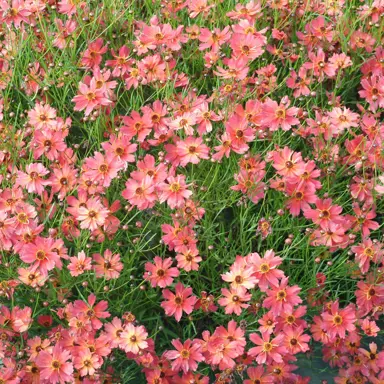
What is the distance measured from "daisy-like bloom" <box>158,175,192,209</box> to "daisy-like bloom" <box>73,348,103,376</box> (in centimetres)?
42

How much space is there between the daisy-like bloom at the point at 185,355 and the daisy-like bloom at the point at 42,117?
0.74m

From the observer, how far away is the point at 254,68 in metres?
2.49

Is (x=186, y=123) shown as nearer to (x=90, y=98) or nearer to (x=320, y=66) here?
(x=90, y=98)

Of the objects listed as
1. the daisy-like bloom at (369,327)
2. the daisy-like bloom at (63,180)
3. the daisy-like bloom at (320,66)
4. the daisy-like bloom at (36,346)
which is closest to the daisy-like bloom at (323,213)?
the daisy-like bloom at (369,327)

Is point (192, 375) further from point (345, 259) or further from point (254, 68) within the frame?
point (254, 68)

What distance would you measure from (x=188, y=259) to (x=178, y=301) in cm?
11

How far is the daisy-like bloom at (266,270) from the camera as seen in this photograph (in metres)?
1.85

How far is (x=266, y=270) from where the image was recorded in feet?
6.07

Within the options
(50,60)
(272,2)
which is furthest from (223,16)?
(50,60)

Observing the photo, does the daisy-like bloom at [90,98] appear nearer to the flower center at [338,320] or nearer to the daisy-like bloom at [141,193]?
the daisy-like bloom at [141,193]

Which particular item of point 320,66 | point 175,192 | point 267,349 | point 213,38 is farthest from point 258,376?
point 213,38

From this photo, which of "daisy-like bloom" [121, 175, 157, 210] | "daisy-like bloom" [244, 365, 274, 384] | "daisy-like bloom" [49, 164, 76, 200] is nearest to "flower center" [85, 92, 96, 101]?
"daisy-like bloom" [49, 164, 76, 200]

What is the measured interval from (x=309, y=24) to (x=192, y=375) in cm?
125

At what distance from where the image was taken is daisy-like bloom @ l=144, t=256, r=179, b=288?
1.90 metres
